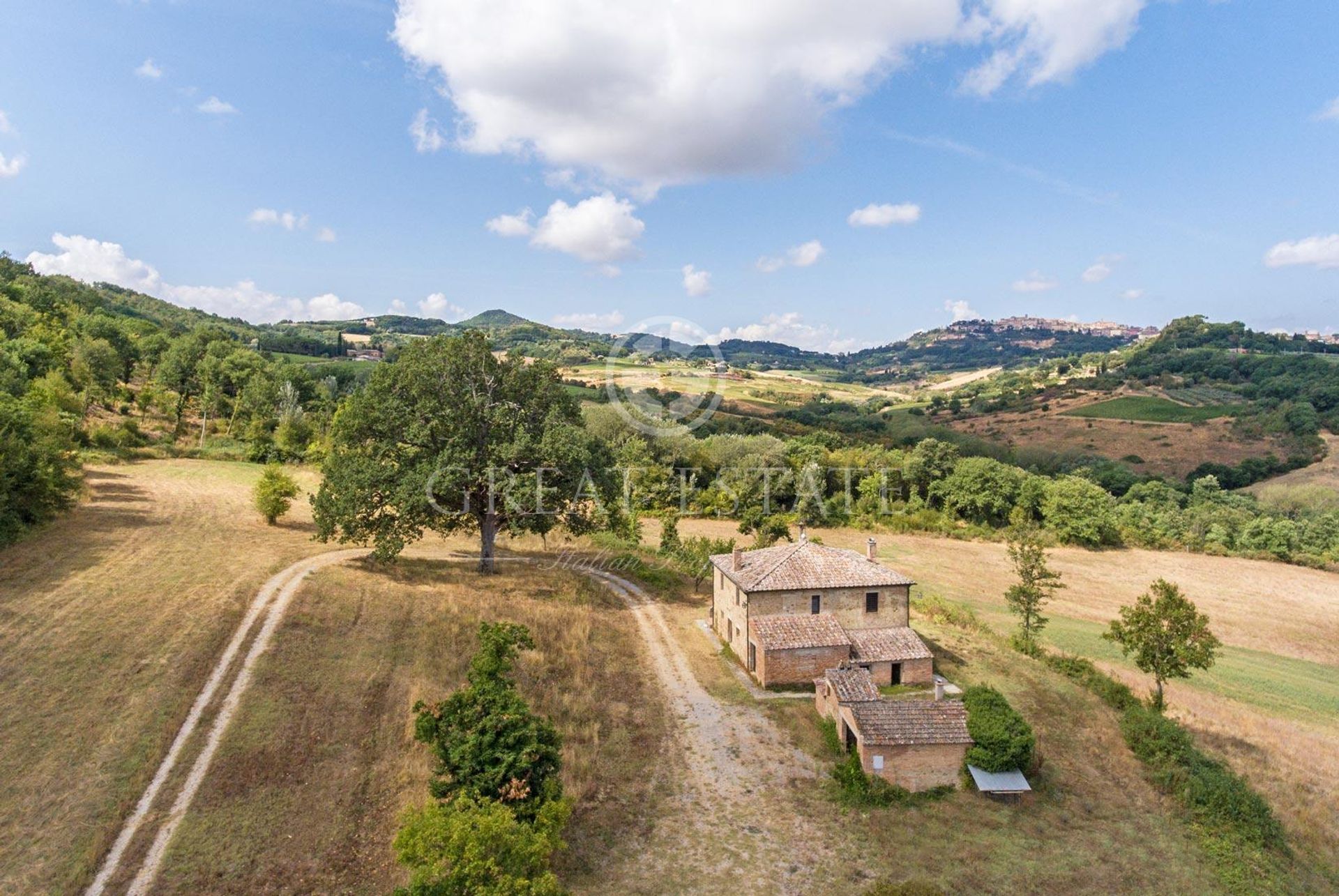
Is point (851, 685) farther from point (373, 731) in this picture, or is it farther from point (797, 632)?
point (373, 731)

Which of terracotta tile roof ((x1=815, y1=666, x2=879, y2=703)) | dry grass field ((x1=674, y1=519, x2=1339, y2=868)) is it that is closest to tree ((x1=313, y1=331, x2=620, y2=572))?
terracotta tile roof ((x1=815, y1=666, x2=879, y2=703))

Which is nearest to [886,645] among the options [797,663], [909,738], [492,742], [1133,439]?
[797,663]

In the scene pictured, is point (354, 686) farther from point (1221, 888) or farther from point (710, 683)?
point (1221, 888)

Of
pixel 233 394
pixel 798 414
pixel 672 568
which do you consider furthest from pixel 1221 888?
pixel 798 414

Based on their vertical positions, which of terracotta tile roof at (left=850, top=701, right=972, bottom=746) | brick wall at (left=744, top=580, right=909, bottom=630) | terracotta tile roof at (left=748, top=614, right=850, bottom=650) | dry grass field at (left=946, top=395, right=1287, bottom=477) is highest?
dry grass field at (left=946, top=395, right=1287, bottom=477)

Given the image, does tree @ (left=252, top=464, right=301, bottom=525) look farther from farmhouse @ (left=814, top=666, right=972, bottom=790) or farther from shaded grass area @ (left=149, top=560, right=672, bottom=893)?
farmhouse @ (left=814, top=666, right=972, bottom=790)

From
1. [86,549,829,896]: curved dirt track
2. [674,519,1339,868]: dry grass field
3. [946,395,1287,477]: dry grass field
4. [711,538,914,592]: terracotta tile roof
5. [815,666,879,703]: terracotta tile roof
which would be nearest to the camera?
[86,549,829,896]: curved dirt track

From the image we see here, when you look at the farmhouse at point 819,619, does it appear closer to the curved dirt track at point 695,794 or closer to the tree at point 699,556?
the curved dirt track at point 695,794
